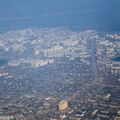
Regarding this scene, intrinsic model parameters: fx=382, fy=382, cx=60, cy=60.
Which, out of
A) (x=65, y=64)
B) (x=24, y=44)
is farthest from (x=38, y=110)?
(x=24, y=44)

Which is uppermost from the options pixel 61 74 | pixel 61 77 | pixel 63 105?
pixel 61 74

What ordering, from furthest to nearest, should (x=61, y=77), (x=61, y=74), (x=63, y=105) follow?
(x=61, y=74) < (x=61, y=77) < (x=63, y=105)

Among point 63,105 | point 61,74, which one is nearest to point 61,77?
point 61,74

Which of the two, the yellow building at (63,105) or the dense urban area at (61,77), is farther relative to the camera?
the dense urban area at (61,77)

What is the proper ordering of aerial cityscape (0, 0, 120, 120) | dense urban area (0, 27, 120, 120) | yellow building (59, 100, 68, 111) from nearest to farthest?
1. yellow building (59, 100, 68, 111)
2. dense urban area (0, 27, 120, 120)
3. aerial cityscape (0, 0, 120, 120)

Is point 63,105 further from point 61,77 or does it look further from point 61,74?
point 61,74

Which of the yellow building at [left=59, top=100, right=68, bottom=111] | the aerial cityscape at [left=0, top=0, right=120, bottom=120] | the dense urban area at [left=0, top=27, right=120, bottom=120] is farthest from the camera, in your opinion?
the aerial cityscape at [left=0, top=0, right=120, bottom=120]

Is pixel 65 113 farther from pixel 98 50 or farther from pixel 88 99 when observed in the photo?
pixel 98 50

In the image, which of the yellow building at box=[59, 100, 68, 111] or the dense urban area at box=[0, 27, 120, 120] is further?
the dense urban area at box=[0, 27, 120, 120]
